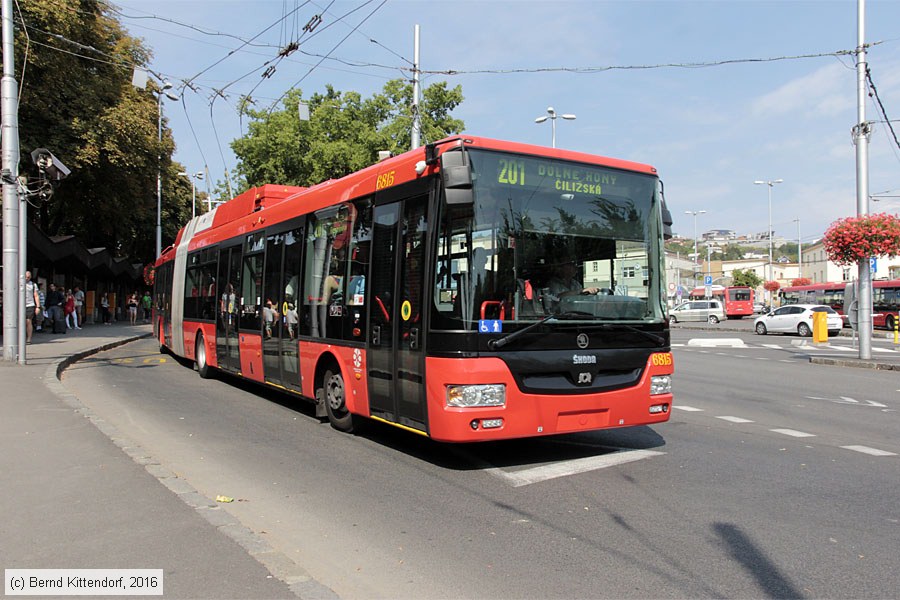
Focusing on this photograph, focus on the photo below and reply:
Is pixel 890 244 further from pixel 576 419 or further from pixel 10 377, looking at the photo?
pixel 10 377

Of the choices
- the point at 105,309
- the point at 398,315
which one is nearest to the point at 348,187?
the point at 398,315

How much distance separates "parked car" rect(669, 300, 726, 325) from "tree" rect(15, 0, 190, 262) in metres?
37.9

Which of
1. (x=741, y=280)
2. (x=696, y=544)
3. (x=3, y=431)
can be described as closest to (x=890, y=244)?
(x=696, y=544)

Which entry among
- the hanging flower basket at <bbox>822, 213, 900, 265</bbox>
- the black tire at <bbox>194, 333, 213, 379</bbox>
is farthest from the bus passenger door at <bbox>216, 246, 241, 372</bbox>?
the hanging flower basket at <bbox>822, 213, 900, 265</bbox>

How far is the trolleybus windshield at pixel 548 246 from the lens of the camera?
624 cm

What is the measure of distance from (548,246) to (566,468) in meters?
2.10

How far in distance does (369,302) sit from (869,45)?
1899 centimetres

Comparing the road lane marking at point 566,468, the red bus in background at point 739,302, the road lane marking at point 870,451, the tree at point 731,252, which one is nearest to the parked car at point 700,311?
the red bus in background at point 739,302

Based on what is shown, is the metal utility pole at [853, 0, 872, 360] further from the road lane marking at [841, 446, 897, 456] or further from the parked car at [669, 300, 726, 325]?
the parked car at [669, 300, 726, 325]

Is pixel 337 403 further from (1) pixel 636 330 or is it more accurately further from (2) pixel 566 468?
(1) pixel 636 330

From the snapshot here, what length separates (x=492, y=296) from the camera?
6.25 meters

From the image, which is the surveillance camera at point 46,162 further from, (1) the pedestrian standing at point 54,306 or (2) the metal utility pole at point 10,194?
(1) the pedestrian standing at point 54,306

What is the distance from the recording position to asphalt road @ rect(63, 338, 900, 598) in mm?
4180

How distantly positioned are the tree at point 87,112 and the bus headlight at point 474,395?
1752 centimetres
